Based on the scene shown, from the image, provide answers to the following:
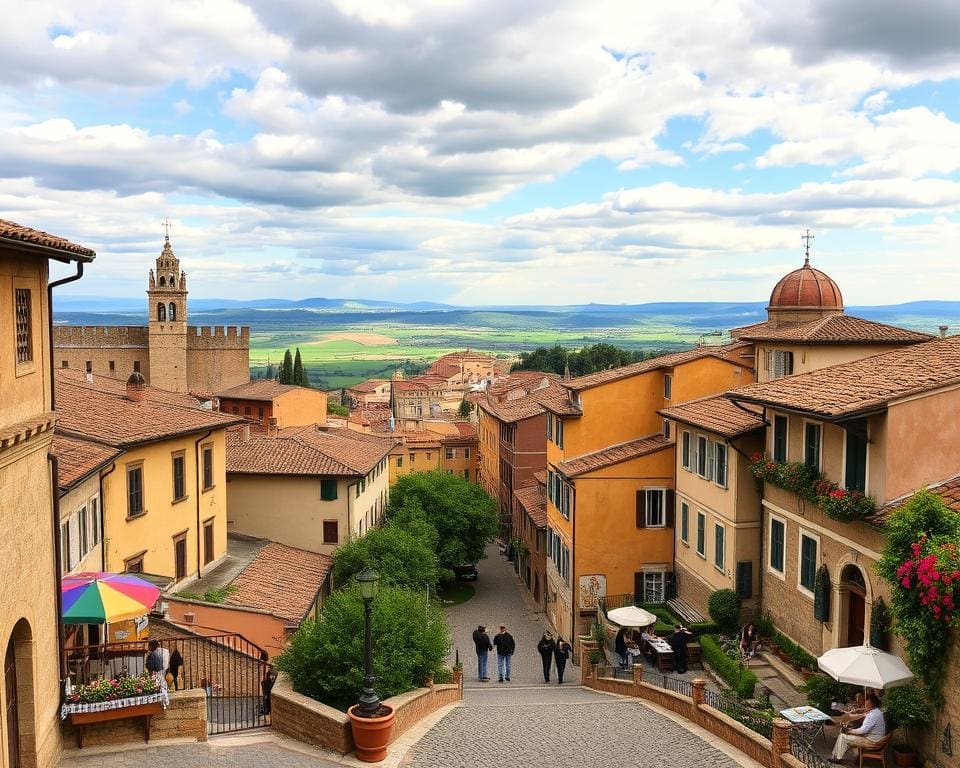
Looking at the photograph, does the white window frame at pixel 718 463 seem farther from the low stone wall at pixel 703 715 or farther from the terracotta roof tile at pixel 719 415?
the low stone wall at pixel 703 715

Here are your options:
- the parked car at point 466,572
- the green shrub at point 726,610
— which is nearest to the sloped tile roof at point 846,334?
the green shrub at point 726,610

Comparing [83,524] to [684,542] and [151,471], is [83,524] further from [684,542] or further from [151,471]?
[684,542]

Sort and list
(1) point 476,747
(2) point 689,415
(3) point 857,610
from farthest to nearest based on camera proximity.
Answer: (2) point 689,415
(3) point 857,610
(1) point 476,747

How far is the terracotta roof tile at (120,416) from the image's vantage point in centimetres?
2395

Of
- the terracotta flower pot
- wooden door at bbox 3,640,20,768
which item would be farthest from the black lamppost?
wooden door at bbox 3,640,20,768

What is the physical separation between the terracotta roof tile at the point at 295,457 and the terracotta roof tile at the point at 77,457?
52.0 ft

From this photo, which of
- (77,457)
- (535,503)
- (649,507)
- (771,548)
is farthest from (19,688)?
(535,503)


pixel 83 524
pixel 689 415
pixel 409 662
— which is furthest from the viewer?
pixel 689 415

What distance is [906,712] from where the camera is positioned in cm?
1561

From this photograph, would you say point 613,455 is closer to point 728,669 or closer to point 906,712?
point 728,669

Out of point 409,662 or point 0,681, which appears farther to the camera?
point 409,662

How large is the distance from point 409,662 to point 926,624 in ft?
31.6

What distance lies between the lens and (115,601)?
52.5 feet

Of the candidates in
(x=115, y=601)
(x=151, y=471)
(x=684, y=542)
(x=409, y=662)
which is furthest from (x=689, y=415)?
(x=115, y=601)
